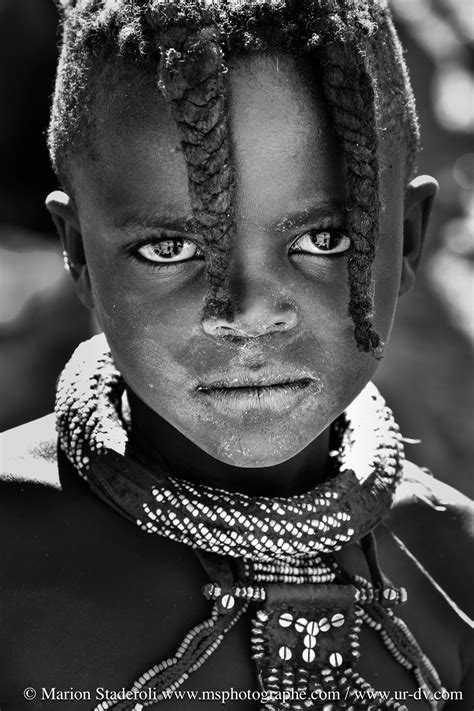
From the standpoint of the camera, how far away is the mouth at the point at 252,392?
1.56 m

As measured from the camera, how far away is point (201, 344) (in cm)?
156

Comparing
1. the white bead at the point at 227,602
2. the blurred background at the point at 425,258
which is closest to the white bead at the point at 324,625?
the white bead at the point at 227,602

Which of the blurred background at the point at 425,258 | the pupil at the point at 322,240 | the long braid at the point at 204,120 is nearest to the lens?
the long braid at the point at 204,120

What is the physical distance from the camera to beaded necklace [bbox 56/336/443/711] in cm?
167

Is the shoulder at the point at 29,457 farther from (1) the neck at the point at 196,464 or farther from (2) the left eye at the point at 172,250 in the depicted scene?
(2) the left eye at the point at 172,250

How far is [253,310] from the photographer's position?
1.50 m

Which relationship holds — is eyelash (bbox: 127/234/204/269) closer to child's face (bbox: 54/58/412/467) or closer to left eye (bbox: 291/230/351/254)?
child's face (bbox: 54/58/412/467)

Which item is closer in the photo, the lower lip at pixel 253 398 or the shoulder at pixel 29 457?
the lower lip at pixel 253 398

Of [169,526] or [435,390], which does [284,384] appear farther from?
[435,390]

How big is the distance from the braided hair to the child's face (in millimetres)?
36

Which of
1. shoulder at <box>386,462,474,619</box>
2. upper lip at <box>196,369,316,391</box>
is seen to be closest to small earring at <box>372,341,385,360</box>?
upper lip at <box>196,369,316,391</box>

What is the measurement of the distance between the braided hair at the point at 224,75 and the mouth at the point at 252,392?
0.12 m

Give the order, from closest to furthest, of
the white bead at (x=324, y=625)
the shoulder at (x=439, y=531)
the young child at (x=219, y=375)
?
the young child at (x=219, y=375), the white bead at (x=324, y=625), the shoulder at (x=439, y=531)

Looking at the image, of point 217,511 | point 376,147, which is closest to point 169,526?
point 217,511
